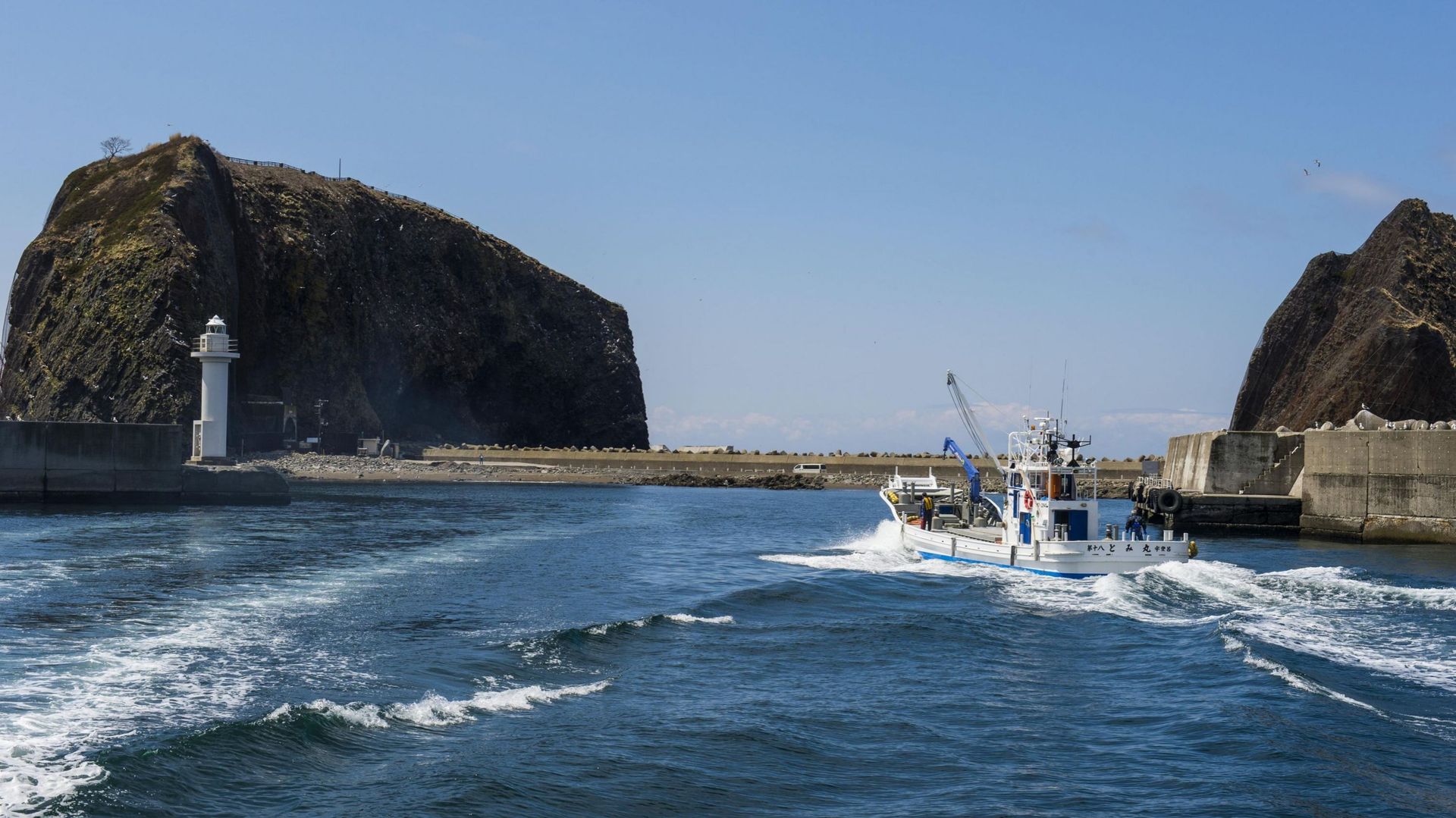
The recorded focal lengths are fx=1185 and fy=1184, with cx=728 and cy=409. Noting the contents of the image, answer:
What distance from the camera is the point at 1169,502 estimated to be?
194 ft

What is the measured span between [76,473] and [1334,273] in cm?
8890

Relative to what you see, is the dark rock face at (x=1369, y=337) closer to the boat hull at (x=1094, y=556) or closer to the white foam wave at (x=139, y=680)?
the boat hull at (x=1094, y=556)

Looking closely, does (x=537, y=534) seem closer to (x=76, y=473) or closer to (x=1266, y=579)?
(x=76, y=473)

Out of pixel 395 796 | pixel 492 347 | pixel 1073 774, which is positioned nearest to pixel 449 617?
pixel 395 796

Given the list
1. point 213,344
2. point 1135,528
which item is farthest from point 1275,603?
point 213,344

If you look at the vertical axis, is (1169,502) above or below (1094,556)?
above

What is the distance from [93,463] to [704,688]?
4785cm

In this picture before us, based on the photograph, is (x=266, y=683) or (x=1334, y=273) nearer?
(x=266, y=683)

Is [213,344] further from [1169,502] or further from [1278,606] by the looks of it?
[1278,606]

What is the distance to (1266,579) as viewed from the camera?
3644cm

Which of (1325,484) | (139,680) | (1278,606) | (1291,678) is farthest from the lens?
(1325,484)

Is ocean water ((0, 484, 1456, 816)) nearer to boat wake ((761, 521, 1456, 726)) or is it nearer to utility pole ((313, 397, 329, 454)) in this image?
boat wake ((761, 521, 1456, 726))

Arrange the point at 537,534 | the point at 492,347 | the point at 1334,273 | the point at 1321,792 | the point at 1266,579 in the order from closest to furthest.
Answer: the point at 1321,792, the point at 1266,579, the point at 537,534, the point at 1334,273, the point at 492,347

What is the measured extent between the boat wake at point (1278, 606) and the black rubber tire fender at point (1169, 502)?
19.9 metres
